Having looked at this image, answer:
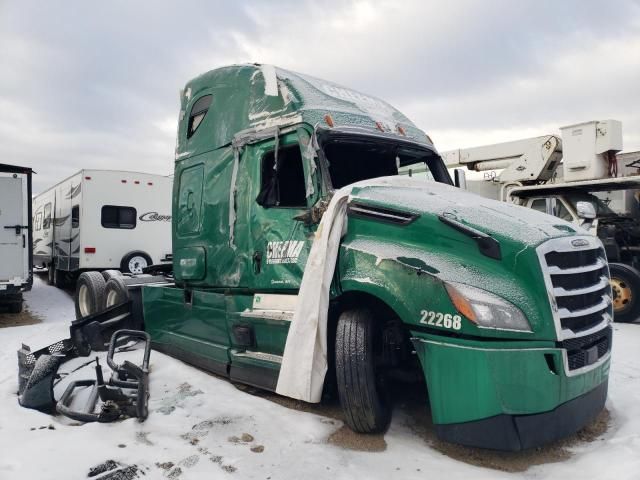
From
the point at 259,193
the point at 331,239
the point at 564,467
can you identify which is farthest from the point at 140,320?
the point at 564,467

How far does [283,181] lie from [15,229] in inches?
312

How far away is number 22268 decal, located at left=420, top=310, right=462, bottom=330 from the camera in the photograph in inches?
131

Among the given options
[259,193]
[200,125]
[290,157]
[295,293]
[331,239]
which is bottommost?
[295,293]

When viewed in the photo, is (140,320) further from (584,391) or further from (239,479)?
(584,391)

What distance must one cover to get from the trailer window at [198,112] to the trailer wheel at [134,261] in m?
8.01

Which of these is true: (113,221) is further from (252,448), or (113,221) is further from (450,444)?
(450,444)

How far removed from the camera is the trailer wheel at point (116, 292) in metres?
7.27

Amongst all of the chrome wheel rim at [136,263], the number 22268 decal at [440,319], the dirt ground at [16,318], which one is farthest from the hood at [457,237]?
the chrome wheel rim at [136,263]

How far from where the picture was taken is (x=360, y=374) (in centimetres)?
372

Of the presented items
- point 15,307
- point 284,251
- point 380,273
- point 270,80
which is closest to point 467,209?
point 380,273

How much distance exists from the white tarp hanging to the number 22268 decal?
810 millimetres

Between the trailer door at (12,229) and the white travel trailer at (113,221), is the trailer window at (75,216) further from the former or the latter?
the trailer door at (12,229)

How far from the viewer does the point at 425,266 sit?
349 centimetres

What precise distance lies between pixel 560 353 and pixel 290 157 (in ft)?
9.22
